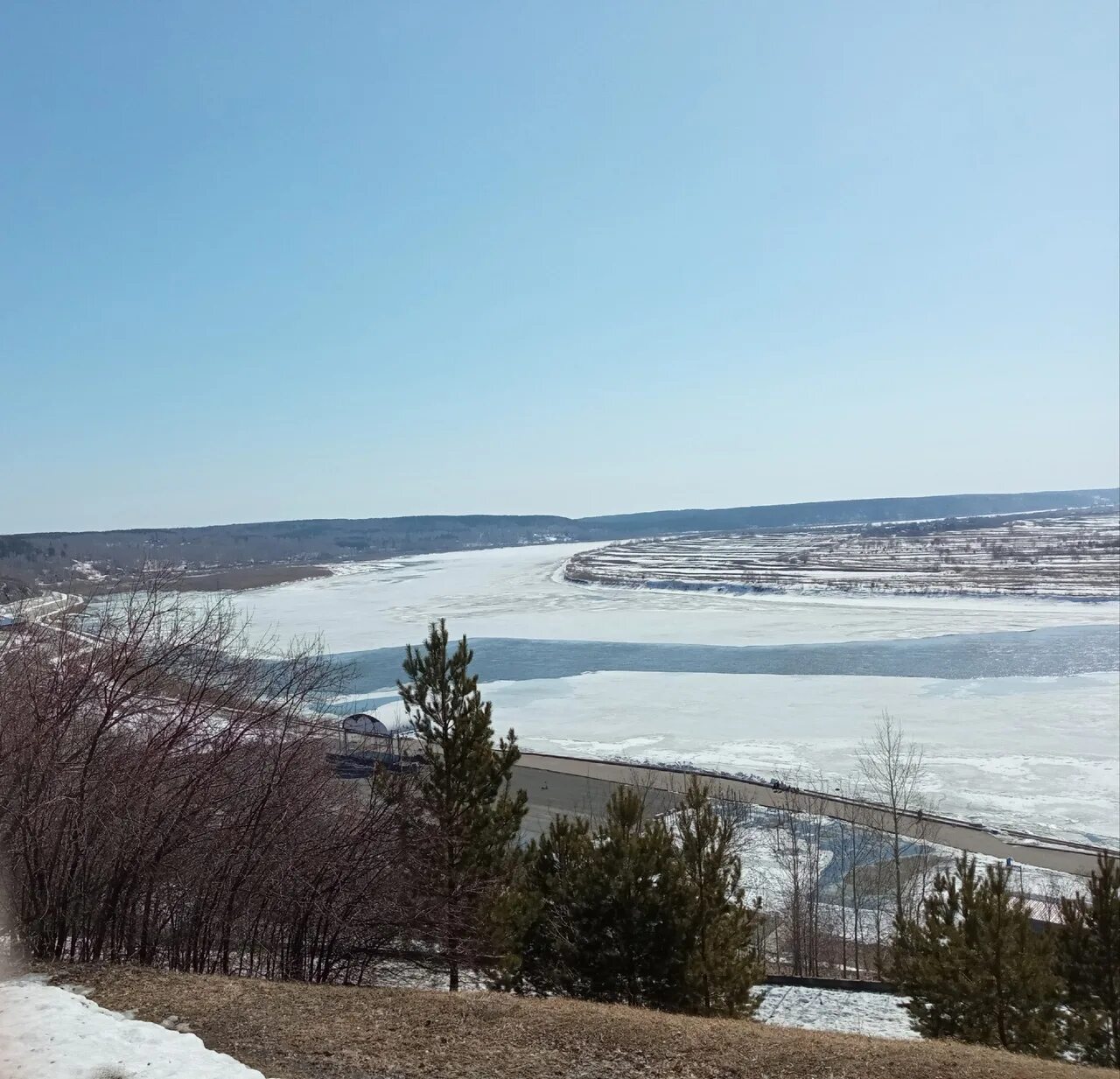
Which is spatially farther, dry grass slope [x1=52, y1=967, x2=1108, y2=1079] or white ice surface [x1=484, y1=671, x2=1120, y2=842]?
white ice surface [x1=484, y1=671, x2=1120, y2=842]

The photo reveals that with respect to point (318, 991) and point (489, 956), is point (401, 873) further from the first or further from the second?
point (318, 991)

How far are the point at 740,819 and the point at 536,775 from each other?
26.4 feet

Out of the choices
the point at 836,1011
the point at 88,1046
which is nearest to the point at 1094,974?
the point at 836,1011

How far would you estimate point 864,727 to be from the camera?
3153cm

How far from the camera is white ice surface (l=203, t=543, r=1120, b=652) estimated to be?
5691cm

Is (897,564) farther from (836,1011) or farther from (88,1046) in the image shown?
(88,1046)

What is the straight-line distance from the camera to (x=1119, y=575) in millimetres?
81938

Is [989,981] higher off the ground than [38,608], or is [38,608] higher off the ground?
[38,608]

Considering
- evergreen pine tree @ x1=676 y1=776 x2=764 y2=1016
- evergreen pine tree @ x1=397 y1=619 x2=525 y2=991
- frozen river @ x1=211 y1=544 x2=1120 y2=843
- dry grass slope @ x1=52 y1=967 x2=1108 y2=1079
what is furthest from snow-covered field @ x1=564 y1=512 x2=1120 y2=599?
dry grass slope @ x1=52 y1=967 x2=1108 y2=1079

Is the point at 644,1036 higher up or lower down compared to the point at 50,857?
lower down

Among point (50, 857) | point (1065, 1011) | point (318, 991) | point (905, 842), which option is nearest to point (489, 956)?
point (318, 991)

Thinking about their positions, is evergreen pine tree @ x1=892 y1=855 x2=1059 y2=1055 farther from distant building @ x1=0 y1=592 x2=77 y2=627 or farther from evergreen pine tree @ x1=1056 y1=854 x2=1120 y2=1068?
distant building @ x1=0 y1=592 x2=77 y2=627

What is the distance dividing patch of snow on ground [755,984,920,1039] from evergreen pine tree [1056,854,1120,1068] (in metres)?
2.93

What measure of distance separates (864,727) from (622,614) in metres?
39.5
